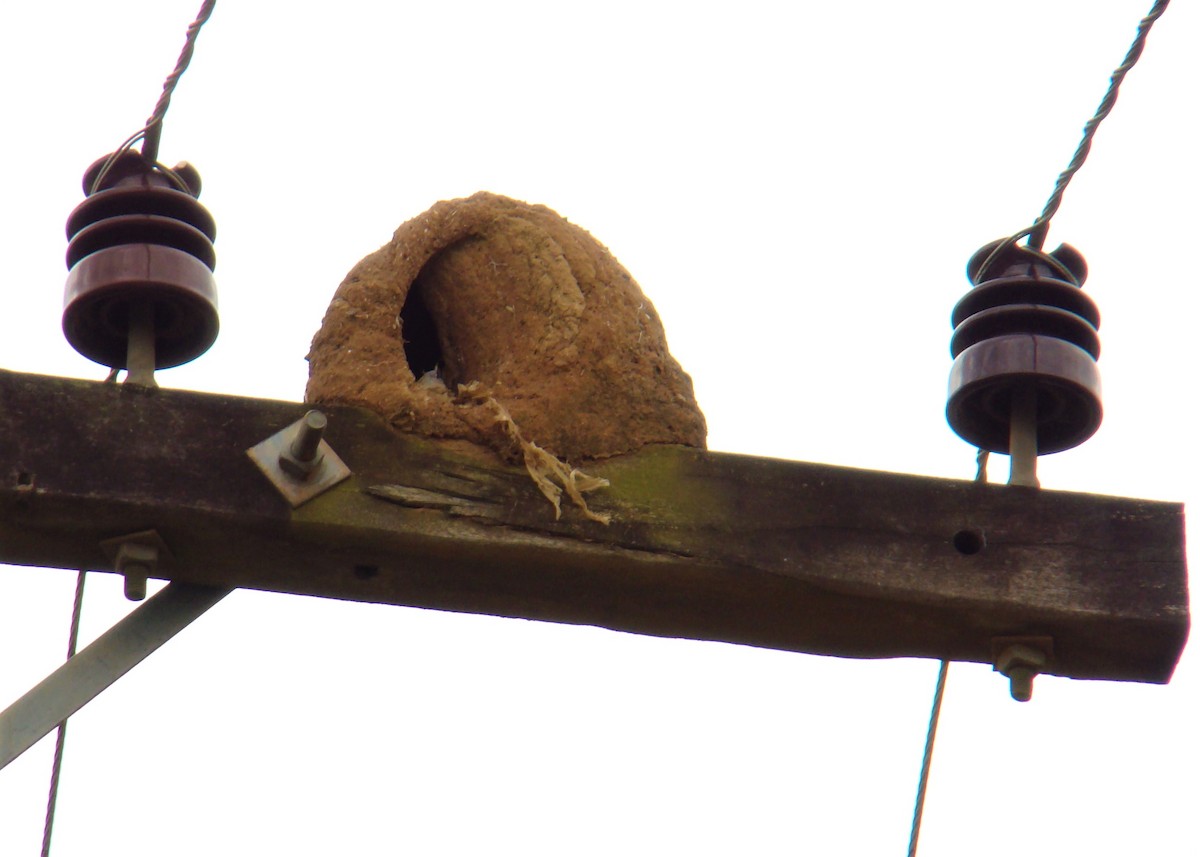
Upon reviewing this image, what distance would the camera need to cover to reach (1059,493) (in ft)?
12.0

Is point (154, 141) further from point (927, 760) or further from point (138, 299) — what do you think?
point (927, 760)

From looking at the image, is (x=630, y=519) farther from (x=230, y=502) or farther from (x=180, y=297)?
(x=180, y=297)

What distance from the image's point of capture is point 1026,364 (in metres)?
3.81

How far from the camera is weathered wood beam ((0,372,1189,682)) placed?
11.5ft

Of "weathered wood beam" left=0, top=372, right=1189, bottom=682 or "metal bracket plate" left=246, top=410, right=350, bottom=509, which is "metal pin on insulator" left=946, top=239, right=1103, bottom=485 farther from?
"metal bracket plate" left=246, top=410, right=350, bottom=509

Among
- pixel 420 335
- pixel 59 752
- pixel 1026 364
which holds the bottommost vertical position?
pixel 59 752

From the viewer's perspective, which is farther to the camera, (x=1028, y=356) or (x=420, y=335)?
(x=420, y=335)

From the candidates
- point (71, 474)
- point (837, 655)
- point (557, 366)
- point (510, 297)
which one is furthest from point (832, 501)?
point (71, 474)

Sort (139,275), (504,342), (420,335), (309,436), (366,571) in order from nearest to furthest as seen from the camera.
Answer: (309,436)
(366,571)
(139,275)
(504,342)
(420,335)

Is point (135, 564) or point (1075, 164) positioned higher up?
point (1075, 164)

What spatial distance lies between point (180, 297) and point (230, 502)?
449mm

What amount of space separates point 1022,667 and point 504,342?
4.00 ft

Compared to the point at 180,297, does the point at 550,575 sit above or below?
below

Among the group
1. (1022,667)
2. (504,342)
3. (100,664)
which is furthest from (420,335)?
(1022,667)
